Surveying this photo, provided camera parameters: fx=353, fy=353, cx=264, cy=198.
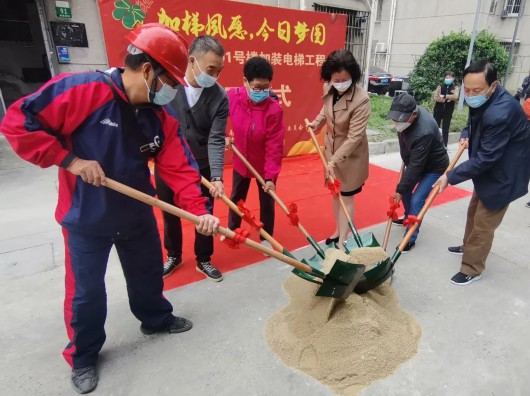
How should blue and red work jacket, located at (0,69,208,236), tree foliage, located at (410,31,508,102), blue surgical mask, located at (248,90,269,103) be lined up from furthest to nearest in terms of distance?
tree foliage, located at (410,31,508,102) → blue surgical mask, located at (248,90,269,103) → blue and red work jacket, located at (0,69,208,236)

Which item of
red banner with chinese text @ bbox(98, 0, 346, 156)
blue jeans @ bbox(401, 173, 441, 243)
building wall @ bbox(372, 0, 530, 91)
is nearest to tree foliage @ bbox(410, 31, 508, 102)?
building wall @ bbox(372, 0, 530, 91)

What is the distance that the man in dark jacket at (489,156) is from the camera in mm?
2303

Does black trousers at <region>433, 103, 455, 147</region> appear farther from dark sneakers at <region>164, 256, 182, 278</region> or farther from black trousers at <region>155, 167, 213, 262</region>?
dark sneakers at <region>164, 256, 182, 278</region>

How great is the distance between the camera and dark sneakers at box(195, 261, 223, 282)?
273 centimetres

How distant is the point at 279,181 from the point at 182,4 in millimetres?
2629

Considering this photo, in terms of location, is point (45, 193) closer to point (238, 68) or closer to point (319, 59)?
point (238, 68)

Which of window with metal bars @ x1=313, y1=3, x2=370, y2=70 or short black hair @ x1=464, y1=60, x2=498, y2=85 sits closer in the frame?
short black hair @ x1=464, y1=60, x2=498, y2=85

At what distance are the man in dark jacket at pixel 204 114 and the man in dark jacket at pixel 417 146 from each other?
138 centimetres

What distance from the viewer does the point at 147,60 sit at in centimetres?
149

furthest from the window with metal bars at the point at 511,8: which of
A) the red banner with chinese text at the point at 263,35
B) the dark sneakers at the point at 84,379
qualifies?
the dark sneakers at the point at 84,379

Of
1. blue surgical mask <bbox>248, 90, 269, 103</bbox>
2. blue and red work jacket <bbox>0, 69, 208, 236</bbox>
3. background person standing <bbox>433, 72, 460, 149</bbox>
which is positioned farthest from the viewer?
background person standing <bbox>433, 72, 460, 149</bbox>

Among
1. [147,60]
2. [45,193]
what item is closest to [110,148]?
[147,60]

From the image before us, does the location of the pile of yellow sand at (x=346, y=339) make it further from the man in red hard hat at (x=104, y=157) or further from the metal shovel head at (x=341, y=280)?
the man in red hard hat at (x=104, y=157)

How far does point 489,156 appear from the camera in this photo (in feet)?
7.73
